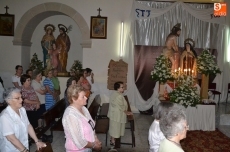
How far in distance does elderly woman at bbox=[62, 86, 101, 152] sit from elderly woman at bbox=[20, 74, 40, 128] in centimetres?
234

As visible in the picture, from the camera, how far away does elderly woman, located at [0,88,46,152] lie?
9.60 feet

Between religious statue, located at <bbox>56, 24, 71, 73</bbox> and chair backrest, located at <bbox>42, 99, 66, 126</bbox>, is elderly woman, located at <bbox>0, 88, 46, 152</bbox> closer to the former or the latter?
chair backrest, located at <bbox>42, 99, 66, 126</bbox>

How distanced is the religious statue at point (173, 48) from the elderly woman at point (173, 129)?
735cm

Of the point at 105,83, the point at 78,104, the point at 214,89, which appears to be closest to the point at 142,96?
the point at 105,83

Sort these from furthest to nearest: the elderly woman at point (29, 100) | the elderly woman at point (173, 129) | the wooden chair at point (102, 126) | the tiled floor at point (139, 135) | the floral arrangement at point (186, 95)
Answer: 1. the floral arrangement at point (186, 95)
2. the tiled floor at point (139, 135)
3. the wooden chair at point (102, 126)
4. the elderly woman at point (29, 100)
5. the elderly woman at point (173, 129)

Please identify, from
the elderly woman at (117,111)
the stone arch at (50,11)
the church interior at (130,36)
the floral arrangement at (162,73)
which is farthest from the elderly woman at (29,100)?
the stone arch at (50,11)

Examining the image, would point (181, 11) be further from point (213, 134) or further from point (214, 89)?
point (213, 134)

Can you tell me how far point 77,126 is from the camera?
291cm

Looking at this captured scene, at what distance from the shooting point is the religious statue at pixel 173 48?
9.40 meters

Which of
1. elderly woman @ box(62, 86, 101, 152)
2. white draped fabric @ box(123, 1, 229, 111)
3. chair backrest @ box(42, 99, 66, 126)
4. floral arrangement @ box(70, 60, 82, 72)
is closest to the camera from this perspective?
elderly woman @ box(62, 86, 101, 152)

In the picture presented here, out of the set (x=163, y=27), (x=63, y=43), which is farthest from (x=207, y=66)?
(x=63, y=43)

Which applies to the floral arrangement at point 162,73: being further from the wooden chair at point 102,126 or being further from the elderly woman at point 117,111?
the elderly woman at point 117,111

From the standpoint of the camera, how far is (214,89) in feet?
32.4

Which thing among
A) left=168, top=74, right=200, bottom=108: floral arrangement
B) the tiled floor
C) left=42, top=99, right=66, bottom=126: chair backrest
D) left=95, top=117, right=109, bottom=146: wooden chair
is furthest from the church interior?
left=42, top=99, right=66, bottom=126: chair backrest
